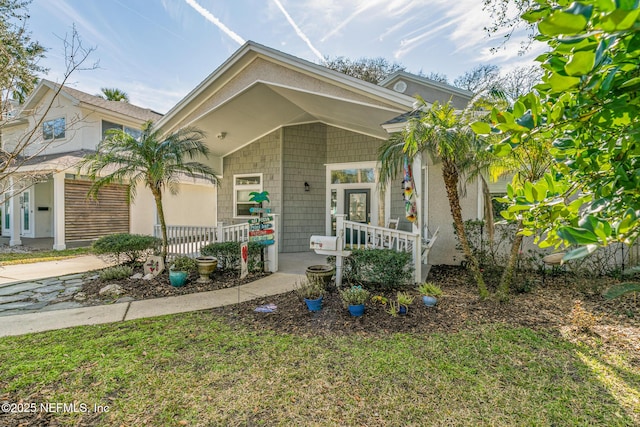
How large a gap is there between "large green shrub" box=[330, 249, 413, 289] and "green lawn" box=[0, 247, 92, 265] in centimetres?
981

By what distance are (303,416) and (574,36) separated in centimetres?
290

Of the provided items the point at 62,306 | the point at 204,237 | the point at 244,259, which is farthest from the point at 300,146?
the point at 62,306

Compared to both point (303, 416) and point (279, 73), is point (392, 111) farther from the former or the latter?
point (303, 416)

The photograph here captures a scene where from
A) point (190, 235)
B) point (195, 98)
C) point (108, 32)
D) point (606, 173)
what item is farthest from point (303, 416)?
point (108, 32)

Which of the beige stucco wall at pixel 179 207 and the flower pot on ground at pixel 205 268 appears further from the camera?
the beige stucco wall at pixel 179 207

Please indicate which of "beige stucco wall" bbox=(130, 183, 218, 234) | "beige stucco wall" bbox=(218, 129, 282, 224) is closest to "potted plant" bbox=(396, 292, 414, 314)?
"beige stucco wall" bbox=(218, 129, 282, 224)

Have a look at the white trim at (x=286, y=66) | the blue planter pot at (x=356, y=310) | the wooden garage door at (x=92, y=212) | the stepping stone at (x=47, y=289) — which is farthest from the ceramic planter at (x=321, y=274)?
the wooden garage door at (x=92, y=212)

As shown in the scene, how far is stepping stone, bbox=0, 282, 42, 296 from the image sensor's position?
241 inches

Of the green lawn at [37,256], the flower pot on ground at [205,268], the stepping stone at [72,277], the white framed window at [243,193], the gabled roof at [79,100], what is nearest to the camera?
the flower pot on ground at [205,268]

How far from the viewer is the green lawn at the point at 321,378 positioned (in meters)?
2.56

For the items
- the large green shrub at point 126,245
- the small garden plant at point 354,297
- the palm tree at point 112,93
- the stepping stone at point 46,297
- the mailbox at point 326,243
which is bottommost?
the stepping stone at point 46,297

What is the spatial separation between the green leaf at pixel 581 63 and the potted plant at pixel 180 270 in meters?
7.03

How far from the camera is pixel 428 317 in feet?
15.3

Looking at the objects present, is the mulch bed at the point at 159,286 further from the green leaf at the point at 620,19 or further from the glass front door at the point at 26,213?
the glass front door at the point at 26,213
